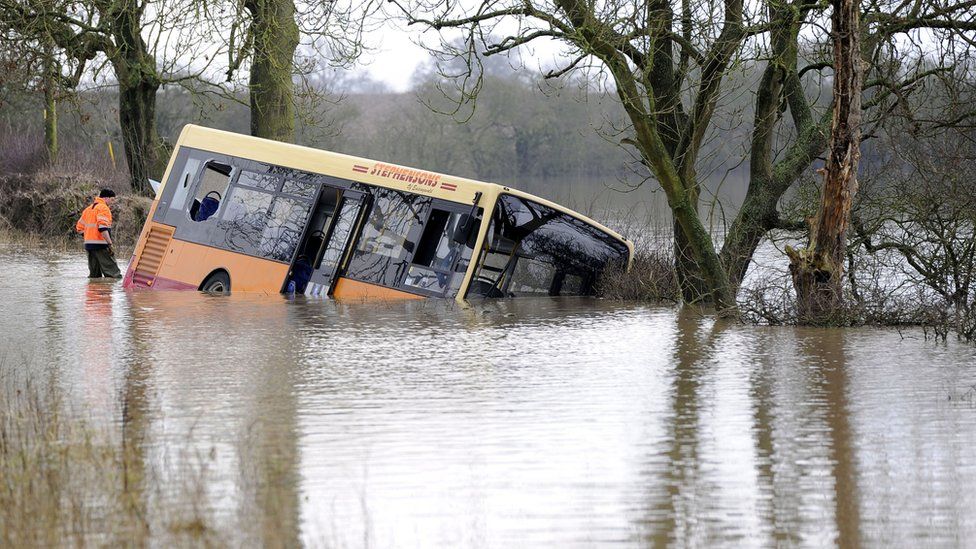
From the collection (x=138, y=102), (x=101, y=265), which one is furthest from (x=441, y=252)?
(x=138, y=102)

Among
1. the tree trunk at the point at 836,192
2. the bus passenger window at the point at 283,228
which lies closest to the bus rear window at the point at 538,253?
the bus passenger window at the point at 283,228

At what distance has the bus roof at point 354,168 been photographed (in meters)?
17.6

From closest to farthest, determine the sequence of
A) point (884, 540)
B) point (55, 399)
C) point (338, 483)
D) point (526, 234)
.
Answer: point (884, 540)
point (338, 483)
point (55, 399)
point (526, 234)

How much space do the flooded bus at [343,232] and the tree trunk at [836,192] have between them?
457cm

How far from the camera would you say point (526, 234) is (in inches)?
710

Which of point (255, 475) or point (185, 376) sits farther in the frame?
point (185, 376)

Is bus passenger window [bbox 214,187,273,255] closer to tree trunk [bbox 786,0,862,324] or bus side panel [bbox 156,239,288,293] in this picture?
bus side panel [bbox 156,239,288,293]

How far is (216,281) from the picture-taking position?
18719mm

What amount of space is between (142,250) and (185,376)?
29.1ft

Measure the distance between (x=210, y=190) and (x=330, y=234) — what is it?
7.12 ft

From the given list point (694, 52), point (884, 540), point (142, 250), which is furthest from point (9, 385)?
point (694, 52)

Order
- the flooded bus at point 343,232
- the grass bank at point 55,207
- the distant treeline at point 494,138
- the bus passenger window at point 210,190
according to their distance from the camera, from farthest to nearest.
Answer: the distant treeline at point 494,138
the grass bank at point 55,207
the bus passenger window at point 210,190
the flooded bus at point 343,232

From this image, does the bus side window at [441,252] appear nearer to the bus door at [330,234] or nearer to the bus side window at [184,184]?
the bus door at [330,234]

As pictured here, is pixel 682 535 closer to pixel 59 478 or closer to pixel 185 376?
pixel 59 478
